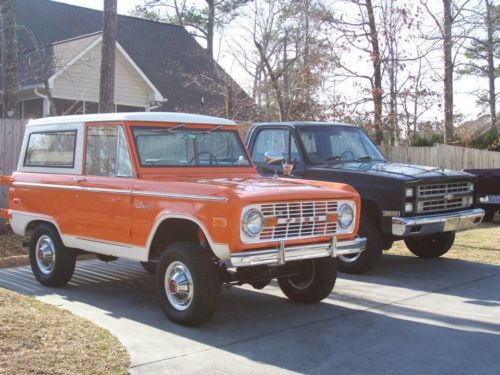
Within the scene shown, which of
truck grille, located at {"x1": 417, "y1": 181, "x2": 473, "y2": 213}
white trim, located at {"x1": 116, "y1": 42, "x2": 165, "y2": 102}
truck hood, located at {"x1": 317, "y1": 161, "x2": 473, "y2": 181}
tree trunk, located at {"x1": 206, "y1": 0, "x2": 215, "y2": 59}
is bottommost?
truck grille, located at {"x1": 417, "y1": 181, "x2": 473, "y2": 213}

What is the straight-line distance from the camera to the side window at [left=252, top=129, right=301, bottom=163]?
9125 mm

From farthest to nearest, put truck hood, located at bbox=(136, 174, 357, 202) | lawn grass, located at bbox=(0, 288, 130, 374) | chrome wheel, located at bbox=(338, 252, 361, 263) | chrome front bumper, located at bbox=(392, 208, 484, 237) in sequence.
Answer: chrome wheel, located at bbox=(338, 252, 361, 263)
chrome front bumper, located at bbox=(392, 208, 484, 237)
truck hood, located at bbox=(136, 174, 357, 202)
lawn grass, located at bbox=(0, 288, 130, 374)

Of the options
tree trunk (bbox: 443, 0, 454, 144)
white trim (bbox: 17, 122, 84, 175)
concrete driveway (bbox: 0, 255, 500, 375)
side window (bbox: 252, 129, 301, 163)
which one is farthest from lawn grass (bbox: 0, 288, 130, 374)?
tree trunk (bbox: 443, 0, 454, 144)

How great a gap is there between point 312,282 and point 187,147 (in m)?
2.03

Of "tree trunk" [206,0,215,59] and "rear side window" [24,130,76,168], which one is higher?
"tree trunk" [206,0,215,59]

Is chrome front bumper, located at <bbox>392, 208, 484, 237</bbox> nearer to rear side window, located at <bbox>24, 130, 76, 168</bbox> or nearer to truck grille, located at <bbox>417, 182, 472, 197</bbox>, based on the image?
truck grille, located at <bbox>417, 182, 472, 197</bbox>

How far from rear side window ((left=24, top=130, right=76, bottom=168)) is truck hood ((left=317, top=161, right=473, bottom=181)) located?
3457 millimetres

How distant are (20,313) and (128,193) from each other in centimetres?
153

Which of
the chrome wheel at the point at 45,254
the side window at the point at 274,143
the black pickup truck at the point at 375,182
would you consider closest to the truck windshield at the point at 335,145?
the black pickup truck at the point at 375,182

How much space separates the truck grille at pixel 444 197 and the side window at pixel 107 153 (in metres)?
3.89

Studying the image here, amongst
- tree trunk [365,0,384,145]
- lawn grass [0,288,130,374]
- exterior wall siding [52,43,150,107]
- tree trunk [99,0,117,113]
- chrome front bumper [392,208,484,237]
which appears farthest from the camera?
exterior wall siding [52,43,150,107]

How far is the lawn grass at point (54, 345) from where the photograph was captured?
454 cm

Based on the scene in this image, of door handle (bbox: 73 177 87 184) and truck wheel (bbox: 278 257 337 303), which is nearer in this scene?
truck wheel (bbox: 278 257 337 303)

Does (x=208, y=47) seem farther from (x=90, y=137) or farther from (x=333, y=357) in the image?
(x=333, y=357)
